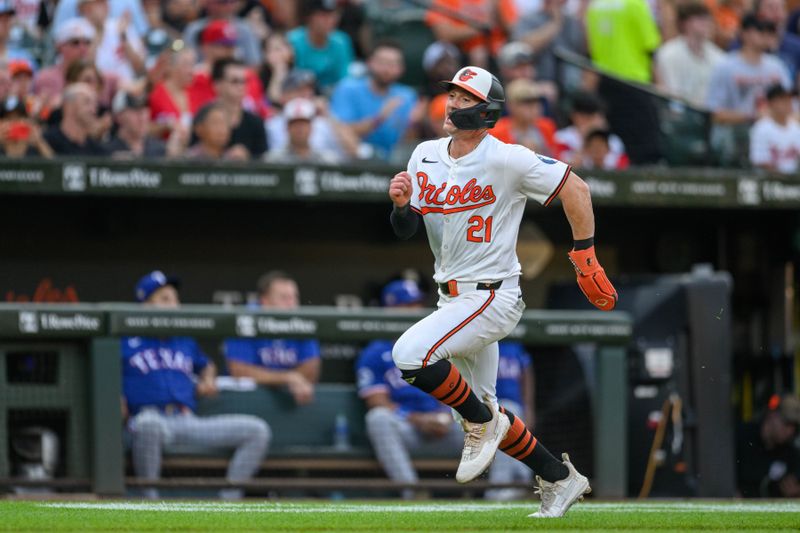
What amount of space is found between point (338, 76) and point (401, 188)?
5.80 metres

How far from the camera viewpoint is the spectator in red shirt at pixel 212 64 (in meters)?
10.6

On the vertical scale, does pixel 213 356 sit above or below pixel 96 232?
below

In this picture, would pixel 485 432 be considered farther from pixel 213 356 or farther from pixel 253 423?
pixel 213 356

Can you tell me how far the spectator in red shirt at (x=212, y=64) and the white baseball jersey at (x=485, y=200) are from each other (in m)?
4.67

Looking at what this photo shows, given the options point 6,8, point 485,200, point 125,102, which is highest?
point 6,8

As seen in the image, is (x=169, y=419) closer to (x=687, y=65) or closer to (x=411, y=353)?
(x=411, y=353)

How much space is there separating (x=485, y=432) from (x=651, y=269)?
6.68m

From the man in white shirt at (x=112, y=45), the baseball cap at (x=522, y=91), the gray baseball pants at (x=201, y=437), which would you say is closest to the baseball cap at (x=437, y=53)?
the baseball cap at (x=522, y=91)

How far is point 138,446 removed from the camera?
333 inches

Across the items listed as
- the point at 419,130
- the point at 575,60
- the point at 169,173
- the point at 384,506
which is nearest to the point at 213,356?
the point at 169,173

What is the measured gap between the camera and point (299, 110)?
409 inches

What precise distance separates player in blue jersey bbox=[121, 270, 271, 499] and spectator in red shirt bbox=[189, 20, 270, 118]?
2.37 meters

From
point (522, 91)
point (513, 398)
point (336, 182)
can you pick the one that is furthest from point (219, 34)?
point (513, 398)

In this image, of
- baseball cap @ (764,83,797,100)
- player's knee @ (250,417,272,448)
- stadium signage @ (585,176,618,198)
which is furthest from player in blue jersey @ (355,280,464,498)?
baseball cap @ (764,83,797,100)
